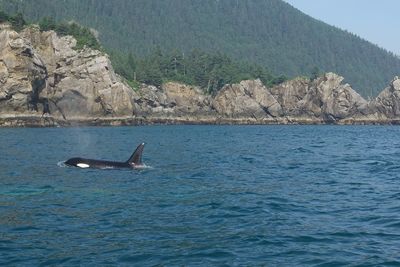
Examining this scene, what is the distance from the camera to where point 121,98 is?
13425 centimetres

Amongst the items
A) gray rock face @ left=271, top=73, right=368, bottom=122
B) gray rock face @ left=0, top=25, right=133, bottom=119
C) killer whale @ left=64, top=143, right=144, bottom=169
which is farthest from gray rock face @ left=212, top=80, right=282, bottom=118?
killer whale @ left=64, top=143, right=144, bottom=169

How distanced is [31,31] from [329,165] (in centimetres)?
10720

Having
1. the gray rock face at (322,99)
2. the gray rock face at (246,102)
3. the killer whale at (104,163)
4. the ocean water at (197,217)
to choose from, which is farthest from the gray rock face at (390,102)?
the killer whale at (104,163)

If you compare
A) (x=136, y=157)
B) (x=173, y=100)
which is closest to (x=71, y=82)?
(x=173, y=100)

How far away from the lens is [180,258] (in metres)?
15.8

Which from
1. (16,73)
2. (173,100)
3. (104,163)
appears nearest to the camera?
(104,163)

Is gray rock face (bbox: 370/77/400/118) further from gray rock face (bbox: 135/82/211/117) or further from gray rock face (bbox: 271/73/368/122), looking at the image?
gray rock face (bbox: 135/82/211/117)

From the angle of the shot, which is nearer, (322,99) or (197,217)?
(197,217)

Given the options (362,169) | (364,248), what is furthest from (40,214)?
(362,169)

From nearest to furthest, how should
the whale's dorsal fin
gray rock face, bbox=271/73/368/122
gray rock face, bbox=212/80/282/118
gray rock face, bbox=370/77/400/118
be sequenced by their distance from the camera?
the whale's dorsal fin < gray rock face, bbox=212/80/282/118 < gray rock face, bbox=271/73/368/122 < gray rock face, bbox=370/77/400/118

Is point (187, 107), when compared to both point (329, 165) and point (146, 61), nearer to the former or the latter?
point (146, 61)

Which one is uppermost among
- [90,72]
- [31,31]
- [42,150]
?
[31,31]

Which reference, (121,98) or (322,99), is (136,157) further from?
(322,99)

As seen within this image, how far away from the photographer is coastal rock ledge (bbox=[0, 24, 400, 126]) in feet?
369
